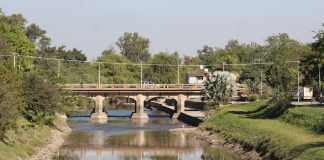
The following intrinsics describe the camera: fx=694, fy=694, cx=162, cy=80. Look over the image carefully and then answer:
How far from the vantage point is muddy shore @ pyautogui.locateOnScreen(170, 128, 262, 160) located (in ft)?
211

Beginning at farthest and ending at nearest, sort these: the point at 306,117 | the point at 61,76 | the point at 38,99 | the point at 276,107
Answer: the point at 61,76, the point at 276,107, the point at 38,99, the point at 306,117

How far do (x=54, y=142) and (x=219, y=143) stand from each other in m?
18.7

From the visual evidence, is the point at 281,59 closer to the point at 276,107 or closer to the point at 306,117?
the point at 276,107

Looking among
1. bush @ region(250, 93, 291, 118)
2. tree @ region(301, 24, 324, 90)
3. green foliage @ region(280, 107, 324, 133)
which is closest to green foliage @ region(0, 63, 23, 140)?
green foliage @ region(280, 107, 324, 133)

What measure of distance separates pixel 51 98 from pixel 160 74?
11505cm

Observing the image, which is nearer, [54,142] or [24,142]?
[24,142]

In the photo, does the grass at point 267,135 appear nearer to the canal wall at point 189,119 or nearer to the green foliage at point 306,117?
the green foliage at point 306,117

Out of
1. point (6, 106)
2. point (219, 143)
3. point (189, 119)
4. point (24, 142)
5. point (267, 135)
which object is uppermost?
point (6, 106)

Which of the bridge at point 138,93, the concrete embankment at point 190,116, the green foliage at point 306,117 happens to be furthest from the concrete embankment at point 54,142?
the bridge at point 138,93

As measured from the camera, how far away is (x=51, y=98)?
8425 cm

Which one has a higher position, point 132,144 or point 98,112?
point 98,112

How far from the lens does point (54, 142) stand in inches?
3083

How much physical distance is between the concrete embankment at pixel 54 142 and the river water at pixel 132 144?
2.95 ft

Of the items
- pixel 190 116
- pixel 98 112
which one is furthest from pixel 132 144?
pixel 98 112
